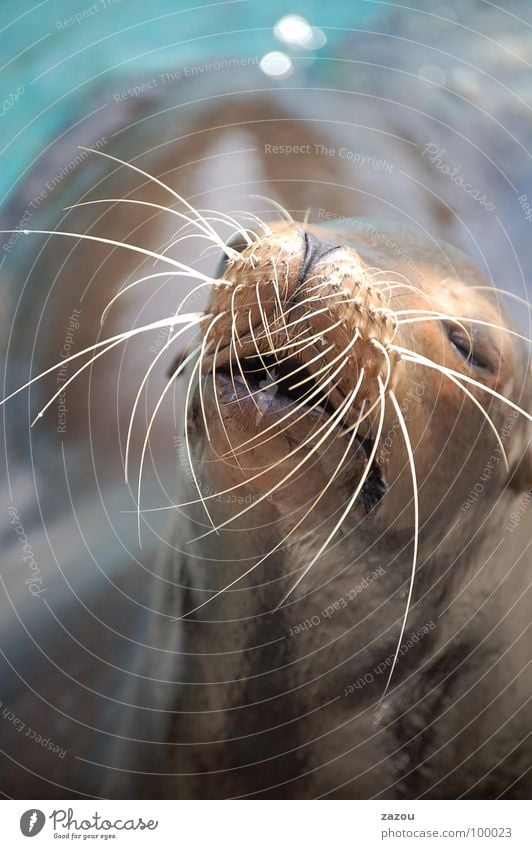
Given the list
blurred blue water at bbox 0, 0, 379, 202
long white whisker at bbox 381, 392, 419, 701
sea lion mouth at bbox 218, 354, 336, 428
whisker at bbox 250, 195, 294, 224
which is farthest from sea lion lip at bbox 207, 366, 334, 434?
blurred blue water at bbox 0, 0, 379, 202

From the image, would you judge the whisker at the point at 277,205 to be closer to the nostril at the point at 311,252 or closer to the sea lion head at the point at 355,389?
the sea lion head at the point at 355,389

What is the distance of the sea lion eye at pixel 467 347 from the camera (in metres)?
1.24

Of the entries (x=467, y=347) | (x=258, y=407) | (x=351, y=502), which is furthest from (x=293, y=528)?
(x=467, y=347)

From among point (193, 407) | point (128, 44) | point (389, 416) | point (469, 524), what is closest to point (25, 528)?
point (193, 407)

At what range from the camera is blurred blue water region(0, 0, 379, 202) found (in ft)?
4.46

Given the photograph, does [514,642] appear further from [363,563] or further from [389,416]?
[389,416]

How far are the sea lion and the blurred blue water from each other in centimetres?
46

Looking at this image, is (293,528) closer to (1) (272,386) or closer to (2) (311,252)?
(1) (272,386)

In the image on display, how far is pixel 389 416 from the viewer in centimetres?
112

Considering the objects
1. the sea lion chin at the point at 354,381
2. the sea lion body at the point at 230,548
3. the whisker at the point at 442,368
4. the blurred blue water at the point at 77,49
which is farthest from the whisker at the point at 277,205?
the whisker at the point at 442,368

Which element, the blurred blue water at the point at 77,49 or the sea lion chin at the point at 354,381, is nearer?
the sea lion chin at the point at 354,381

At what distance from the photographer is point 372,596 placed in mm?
1299

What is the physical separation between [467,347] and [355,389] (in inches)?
14.3
